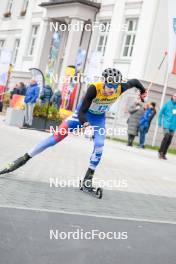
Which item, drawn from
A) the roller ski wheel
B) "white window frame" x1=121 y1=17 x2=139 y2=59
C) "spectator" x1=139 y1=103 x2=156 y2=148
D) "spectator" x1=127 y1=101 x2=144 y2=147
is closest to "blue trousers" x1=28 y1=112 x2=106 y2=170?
the roller ski wheel

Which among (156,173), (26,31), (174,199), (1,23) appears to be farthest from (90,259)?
(1,23)

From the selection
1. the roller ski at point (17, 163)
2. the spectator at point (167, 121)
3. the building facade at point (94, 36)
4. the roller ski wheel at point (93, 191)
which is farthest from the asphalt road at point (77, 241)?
the building facade at point (94, 36)

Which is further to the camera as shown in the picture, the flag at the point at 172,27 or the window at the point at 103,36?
the window at the point at 103,36

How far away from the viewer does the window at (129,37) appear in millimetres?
34219

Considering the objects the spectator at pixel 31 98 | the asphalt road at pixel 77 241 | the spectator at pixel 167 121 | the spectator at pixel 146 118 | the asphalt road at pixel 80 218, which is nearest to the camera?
the asphalt road at pixel 77 241

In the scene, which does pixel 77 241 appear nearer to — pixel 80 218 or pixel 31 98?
pixel 80 218

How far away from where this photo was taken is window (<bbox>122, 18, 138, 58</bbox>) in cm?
3422

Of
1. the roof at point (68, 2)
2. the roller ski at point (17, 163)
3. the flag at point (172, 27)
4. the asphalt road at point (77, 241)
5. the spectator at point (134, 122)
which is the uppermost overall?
the roof at point (68, 2)

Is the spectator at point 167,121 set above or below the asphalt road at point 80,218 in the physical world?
above

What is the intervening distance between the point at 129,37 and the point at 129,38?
0.06 meters

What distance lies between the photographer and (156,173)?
44.8 ft

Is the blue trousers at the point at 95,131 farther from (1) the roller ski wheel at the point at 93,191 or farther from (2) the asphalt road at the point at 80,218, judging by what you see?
(2) the asphalt road at the point at 80,218

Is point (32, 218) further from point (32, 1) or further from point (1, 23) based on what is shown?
point (1, 23)

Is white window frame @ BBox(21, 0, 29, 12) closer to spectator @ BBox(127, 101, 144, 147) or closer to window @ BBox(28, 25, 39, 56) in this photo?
window @ BBox(28, 25, 39, 56)
